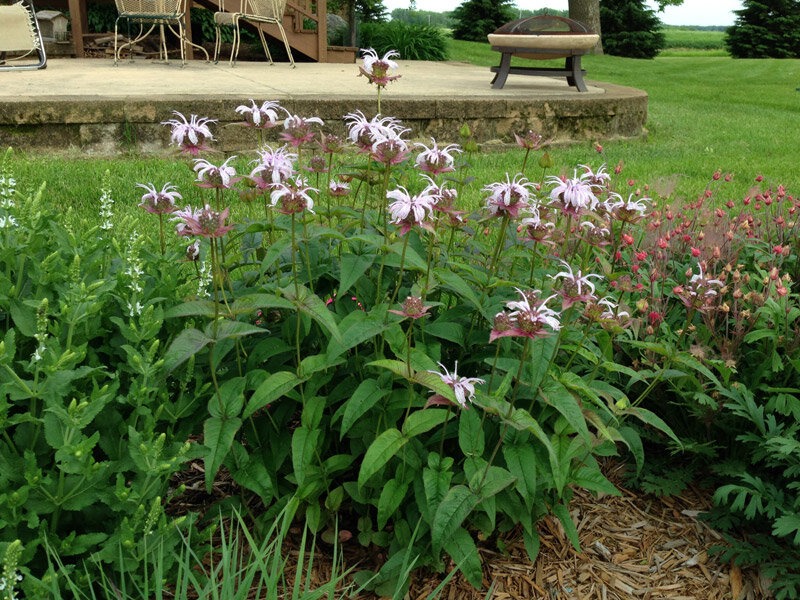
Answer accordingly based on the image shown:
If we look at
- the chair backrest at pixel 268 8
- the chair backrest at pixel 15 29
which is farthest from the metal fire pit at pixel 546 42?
the chair backrest at pixel 15 29

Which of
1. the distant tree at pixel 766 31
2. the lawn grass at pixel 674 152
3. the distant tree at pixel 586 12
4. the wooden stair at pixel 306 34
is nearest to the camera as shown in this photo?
the lawn grass at pixel 674 152

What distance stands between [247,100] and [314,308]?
4.61 metres

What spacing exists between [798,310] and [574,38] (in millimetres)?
5669

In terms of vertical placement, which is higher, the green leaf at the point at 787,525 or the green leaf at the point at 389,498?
the green leaf at the point at 389,498

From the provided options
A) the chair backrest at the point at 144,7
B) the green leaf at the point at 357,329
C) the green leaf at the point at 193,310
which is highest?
the chair backrest at the point at 144,7

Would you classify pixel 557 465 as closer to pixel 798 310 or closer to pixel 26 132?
pixel 798 310

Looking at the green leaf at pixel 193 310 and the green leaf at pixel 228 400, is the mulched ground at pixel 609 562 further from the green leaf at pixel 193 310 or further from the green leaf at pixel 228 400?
the green leaf at pixel 193 310

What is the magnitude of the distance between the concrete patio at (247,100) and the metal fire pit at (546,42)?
0.21m

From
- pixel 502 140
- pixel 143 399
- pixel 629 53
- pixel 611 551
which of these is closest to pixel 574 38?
pixel 502 140

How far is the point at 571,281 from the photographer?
178cm

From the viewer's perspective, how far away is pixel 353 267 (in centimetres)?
193

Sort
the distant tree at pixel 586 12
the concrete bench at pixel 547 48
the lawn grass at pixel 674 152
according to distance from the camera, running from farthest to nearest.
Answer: the distant tree at pixel 586 12 → the concrete bench at pixel 547 48 → the lawn grass at pixel 674 152

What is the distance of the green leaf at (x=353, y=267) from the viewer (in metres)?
1.88

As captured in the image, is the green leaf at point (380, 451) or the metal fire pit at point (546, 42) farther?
the metal fire pit at point (546, 42)
